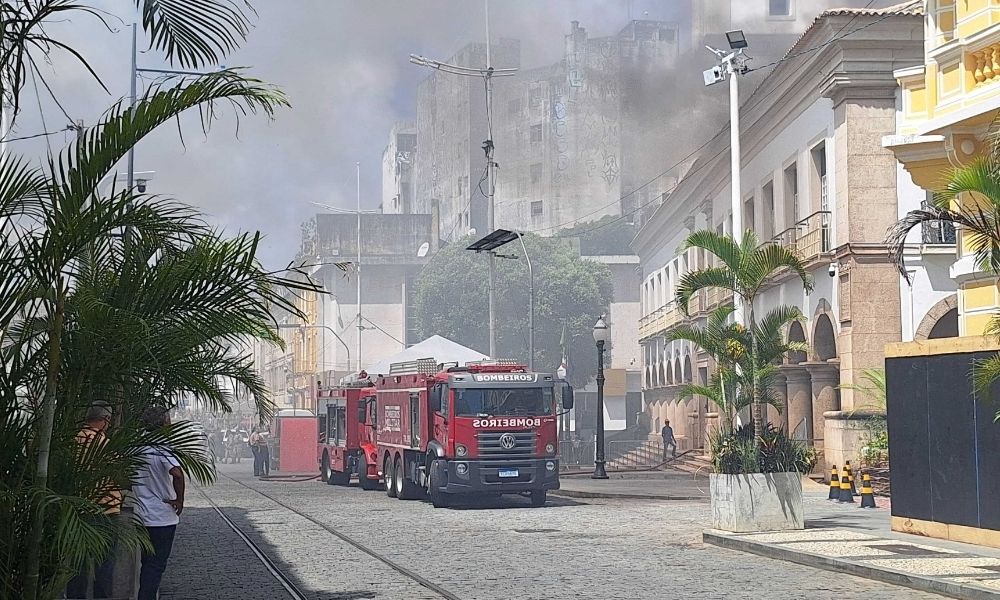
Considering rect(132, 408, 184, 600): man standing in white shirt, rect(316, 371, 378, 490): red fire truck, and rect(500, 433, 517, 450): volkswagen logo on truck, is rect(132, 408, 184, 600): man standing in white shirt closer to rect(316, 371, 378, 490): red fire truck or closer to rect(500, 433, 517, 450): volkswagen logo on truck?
rect(500, 433, 517, 450): volkswagen logo on truck

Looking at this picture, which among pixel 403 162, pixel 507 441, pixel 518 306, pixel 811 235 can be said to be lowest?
pixel 507 441

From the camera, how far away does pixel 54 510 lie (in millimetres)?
6625

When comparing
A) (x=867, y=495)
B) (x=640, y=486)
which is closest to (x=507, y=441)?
(x=867, y=495)

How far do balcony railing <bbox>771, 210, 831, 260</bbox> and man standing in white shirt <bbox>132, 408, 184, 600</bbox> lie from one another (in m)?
25.3

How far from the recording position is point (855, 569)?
14625 millimetres

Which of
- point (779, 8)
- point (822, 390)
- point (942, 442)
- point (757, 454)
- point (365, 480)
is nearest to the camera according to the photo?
point (942, 442)

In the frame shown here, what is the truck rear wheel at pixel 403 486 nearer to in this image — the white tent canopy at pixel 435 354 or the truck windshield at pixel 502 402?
the truck windshield at pixel 502 402

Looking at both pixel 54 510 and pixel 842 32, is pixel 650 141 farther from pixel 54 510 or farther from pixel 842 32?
pixel 54 510

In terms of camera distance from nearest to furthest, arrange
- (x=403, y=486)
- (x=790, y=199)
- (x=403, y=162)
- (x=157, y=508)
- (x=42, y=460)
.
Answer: (x=42, y=460), (x=157, y=508), (x=403, y=486), (x=790, y=199), (x=403, y=162)

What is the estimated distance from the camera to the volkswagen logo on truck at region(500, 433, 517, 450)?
27688 mm

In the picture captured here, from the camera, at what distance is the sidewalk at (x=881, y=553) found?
1318 centimetres

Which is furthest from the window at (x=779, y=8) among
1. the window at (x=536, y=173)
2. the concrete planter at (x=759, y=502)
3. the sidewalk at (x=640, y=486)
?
the concrete planter at (x=759, y=502)

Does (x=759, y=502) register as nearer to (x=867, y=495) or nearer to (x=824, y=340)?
(x=867, y=495)

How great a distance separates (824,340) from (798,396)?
2.01m
